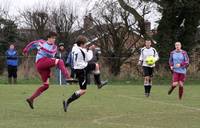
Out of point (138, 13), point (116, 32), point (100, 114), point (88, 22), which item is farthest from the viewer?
point (88, 22)

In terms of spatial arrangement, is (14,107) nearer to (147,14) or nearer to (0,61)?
(0,61)

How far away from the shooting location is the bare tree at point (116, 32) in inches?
1873

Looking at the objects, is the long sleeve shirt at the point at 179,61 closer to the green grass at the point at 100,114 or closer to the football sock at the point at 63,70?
the green grass at the point at 100,114

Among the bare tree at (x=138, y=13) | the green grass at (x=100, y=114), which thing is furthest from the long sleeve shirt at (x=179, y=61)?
the bare tree at (x=138, y=13)

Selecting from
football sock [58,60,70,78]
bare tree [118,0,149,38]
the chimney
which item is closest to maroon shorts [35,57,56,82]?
football sock [58,60,70,78]

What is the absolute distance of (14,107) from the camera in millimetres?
15188

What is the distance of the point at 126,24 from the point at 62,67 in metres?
35.2

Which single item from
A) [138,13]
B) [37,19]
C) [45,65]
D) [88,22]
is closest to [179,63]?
[45,65]

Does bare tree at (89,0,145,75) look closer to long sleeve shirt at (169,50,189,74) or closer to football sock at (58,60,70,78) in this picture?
long sleeve shirt at (169,50,189,74)

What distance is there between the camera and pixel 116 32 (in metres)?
49.1

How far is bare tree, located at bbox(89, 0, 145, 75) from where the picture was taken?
4756 centimetres

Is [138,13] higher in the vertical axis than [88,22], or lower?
higher

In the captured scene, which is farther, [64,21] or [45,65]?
[64,21]

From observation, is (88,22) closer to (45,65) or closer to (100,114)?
(45,65)
